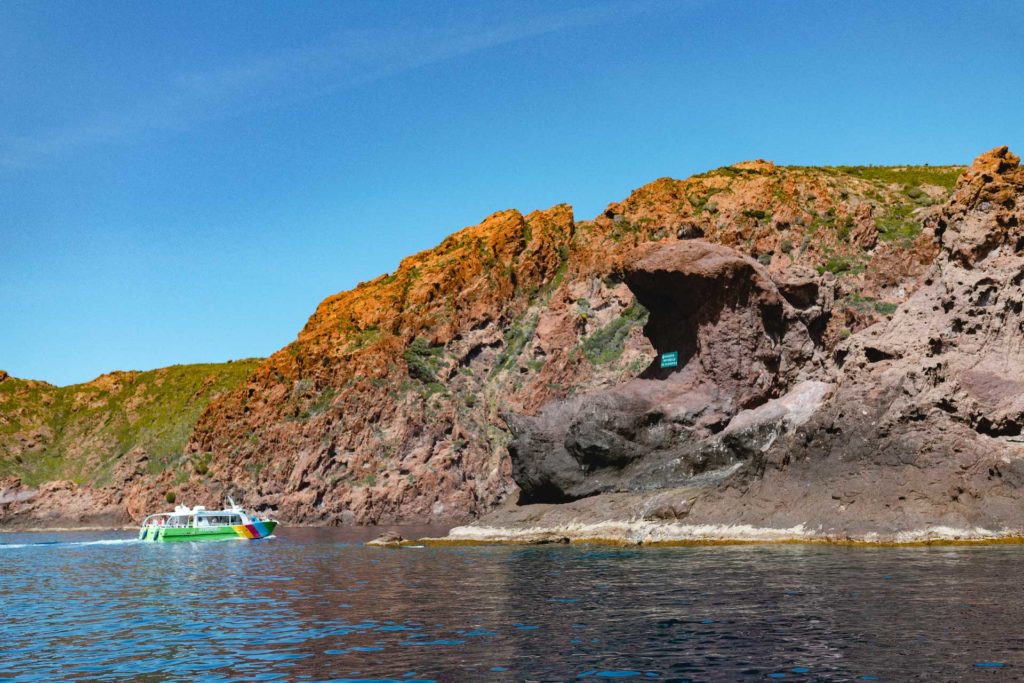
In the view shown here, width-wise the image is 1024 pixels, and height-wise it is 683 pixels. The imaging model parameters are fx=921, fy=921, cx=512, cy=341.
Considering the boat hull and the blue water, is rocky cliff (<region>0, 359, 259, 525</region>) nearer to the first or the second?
the boat hull

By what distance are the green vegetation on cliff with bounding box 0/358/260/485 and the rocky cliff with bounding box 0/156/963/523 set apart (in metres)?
21.9

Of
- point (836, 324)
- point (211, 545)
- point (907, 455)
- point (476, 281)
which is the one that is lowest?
point (211, 545)

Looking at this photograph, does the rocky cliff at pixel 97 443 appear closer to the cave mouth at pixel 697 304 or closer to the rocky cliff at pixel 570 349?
the rocky cliff at pixel 570 349

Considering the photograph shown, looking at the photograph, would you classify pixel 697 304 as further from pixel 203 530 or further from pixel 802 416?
pixel 203 530

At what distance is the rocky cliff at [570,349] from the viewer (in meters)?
68.1

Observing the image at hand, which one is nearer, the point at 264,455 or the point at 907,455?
the point at 907,455

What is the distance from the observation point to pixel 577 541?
5934cm

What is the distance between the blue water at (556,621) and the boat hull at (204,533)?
40836mm

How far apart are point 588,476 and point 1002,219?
31846 mm

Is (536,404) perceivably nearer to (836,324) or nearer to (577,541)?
(836,324)

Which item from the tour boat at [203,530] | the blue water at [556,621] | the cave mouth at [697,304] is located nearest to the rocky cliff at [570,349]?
the cave mouth at [697,304]

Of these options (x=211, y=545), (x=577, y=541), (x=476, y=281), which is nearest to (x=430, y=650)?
(x=577, y=541)

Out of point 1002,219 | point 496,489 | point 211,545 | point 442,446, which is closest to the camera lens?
point 1002,219

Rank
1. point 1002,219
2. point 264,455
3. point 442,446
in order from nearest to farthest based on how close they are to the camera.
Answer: point 1002,219 < point 442,446 < point 264,455
